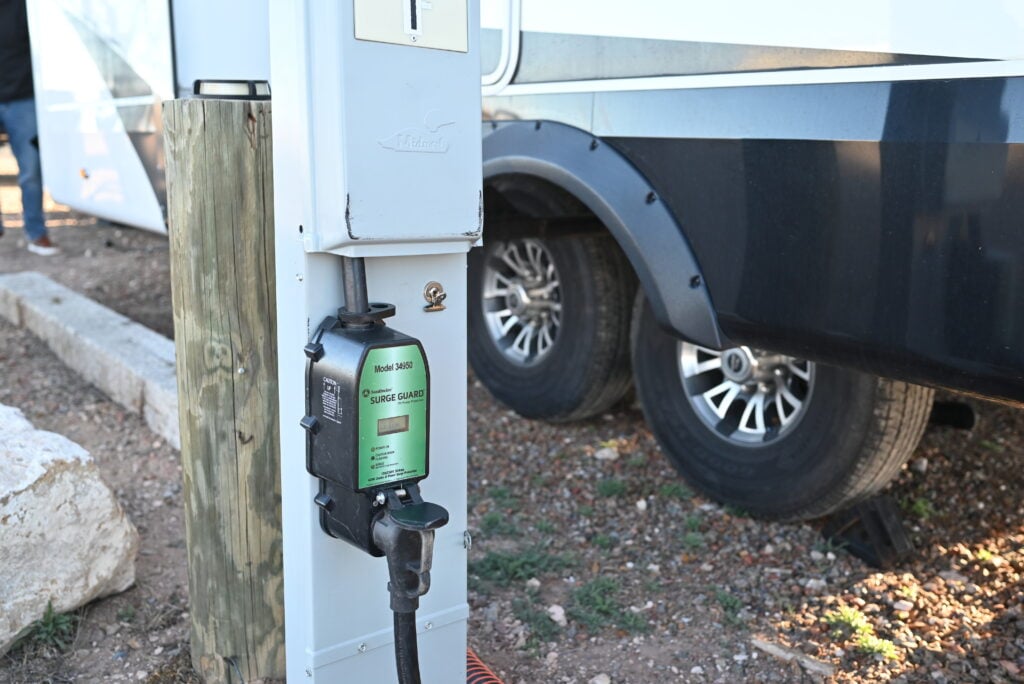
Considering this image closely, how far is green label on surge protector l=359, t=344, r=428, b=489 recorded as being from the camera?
5.82 ft

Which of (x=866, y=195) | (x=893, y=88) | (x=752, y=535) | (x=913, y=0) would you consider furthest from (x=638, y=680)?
(x=913, y=0)

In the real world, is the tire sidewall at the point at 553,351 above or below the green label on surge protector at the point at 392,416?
below

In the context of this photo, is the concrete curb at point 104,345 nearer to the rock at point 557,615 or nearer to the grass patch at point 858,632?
the rock at point 557,615

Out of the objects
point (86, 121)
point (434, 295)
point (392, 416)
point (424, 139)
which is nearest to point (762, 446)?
point (434, 295)

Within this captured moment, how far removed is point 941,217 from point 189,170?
166 cm

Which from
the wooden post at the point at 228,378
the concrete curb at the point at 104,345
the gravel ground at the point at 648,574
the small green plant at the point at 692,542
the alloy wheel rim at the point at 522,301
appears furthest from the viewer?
the alloy wheel rim at the point at 522,301

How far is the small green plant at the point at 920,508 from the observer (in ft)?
11.0

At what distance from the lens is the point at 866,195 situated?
Result: 2.31 metres

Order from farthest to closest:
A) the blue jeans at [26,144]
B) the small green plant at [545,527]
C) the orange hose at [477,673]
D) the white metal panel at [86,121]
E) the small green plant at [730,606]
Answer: the blue jeans at [26,144]
the white metal panel at [86,121]
the small green plant at [545,527]
the small green plant at [730,606]
the orange hose at [477,673]

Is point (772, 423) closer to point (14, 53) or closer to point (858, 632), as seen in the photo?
point (858, 632)

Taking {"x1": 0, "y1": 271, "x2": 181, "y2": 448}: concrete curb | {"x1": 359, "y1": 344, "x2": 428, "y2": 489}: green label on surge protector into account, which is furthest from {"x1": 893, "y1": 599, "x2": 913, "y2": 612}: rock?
{"x1": 0, "y1": 271, "x2": 181, "y2": 448}: concrete curb

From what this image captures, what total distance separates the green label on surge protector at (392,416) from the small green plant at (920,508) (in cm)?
220

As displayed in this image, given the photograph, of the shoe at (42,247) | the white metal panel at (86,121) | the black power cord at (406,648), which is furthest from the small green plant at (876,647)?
the shoe at (42,247)

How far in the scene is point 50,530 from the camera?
8.14 ft
